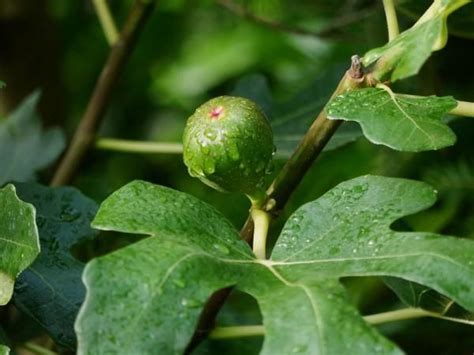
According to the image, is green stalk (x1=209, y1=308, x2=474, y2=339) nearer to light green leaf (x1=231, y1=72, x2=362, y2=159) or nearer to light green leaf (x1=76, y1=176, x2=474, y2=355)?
light green leaf (x1=76, y1=176, x2=474, y2=355)

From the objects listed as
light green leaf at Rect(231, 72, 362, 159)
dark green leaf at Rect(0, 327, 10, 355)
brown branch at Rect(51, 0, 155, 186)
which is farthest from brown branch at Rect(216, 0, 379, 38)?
dark green leaf at Rect(0, 327, 10, 355)

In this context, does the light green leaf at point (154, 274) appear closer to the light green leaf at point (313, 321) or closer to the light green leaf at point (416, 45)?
the light green leaf at point (313, 321)

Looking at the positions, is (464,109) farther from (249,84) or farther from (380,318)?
(249,84)

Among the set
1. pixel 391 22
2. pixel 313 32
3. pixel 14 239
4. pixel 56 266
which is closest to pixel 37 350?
pixel 56 266

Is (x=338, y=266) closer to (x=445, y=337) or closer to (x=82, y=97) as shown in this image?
(x=445, y=337)

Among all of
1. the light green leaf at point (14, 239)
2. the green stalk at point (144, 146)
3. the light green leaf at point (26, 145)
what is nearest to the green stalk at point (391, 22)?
the light green leaf at point (14, 239)

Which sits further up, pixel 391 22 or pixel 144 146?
pixel 391 22

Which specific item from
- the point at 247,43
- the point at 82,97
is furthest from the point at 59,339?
the point at 247,43
